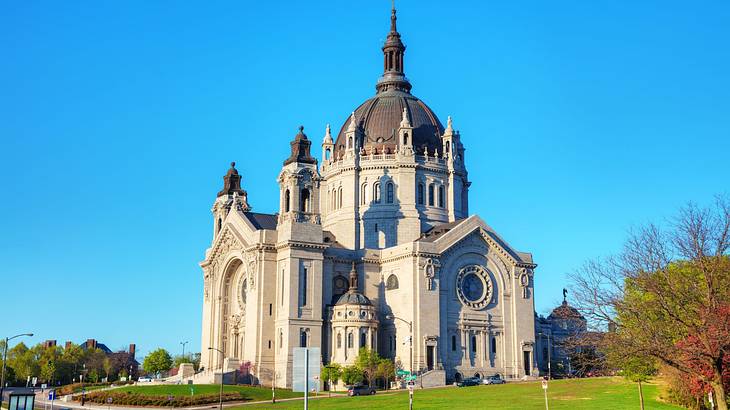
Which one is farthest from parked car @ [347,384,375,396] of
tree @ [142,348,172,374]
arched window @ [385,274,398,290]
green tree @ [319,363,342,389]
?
tree @ [142,348,172,374]

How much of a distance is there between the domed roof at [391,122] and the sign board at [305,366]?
85432 mm

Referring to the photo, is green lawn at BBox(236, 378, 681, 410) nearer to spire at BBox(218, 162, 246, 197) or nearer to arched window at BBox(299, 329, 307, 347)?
arched window at BBox(299, 329, 307, 347)

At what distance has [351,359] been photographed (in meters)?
89.4

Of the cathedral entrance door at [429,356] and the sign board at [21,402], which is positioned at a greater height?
the cathedral entrance door at [429,356]

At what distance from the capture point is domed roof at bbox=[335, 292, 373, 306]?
90.9 meters

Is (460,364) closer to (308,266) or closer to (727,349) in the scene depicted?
(308,266)

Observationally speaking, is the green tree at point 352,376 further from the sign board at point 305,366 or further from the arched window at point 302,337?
the sign board at point 305,366

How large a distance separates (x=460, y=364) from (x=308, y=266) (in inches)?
735

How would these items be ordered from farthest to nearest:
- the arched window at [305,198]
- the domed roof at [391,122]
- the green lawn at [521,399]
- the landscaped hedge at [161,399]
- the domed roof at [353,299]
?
1. the domed roof at [391,122]
2. the arched window at [305,198]
3. the domed roof at [353,299]
4. the landscaped hedge at [161,399]
5. the green lawn at [521,399]

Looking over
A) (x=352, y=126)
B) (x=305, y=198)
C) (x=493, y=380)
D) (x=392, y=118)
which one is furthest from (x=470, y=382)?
(x=392, y=118)

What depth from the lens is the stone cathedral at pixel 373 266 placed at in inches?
3580

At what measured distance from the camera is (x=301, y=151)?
97.2 metres

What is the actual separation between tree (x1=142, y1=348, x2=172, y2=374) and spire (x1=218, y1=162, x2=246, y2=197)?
3448cm

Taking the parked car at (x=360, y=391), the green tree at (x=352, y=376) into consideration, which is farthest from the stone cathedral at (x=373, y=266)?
the parked car at (x=360, y=391)
